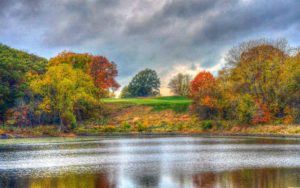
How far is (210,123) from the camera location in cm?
9819

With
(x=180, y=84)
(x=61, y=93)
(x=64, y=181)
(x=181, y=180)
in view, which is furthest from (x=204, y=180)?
(x=180, y=84)

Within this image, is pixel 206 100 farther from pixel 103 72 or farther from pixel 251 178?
pixel 251 178

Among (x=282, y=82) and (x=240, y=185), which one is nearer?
(x=240, y=185)

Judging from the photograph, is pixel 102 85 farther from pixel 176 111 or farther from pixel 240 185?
pixel 240 185

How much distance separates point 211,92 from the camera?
3863 inches

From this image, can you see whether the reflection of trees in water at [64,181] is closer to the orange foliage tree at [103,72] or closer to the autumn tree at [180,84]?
the orange foliage tree at [103,72]

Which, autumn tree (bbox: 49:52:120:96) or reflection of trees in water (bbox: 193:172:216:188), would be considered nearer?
reflection of trees in water (bbox: 193:172:216:188)

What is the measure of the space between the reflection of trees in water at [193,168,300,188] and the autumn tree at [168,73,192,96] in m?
139

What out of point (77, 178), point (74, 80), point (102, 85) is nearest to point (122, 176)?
point (77, 178)

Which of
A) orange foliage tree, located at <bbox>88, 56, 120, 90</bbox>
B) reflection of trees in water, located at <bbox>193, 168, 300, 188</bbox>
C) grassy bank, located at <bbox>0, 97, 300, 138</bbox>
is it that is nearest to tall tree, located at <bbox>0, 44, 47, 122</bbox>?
grassy bank, located at <bbox>0, 97, 300, 138</bbox>

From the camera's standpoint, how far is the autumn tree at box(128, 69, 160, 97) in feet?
588

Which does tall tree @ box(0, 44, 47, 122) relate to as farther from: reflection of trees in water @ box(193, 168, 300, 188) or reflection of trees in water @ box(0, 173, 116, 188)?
reflection of trees in water @ box(193, 168, 300, 188)

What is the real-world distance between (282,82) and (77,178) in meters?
65.5

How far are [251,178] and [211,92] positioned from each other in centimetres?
6780
